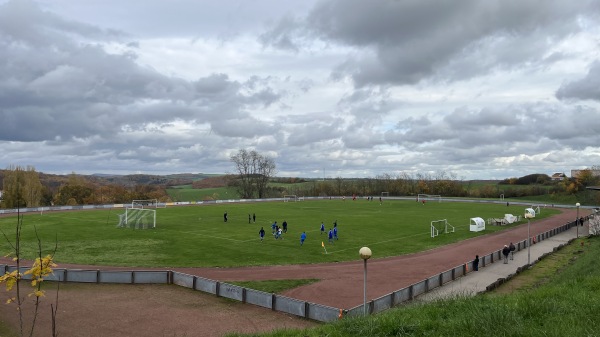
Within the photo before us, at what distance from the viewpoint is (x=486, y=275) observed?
26.9m

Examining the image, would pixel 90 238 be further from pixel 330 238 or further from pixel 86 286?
pixel 330 238

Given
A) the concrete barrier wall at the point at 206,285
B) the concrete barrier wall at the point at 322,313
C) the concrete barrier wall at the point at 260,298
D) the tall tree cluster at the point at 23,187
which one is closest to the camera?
the concrete barrier wall at the point at 322,313

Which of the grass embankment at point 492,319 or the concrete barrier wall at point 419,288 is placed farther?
the concrete barrier wall at point 419,288

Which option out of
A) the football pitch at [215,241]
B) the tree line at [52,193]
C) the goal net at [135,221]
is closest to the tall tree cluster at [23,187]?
the tree line at [52,193]

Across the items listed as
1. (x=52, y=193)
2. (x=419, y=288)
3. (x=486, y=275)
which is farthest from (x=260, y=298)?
(x=52, y=193)

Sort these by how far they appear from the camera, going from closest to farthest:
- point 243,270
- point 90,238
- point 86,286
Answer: point 86,286, point 243,270, point 90,238

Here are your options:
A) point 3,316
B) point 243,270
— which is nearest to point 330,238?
point 243,270

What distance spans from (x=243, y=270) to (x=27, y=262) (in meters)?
15.5

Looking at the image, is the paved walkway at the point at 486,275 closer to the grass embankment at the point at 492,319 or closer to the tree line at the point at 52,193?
the grass embankment at the point at 492,319

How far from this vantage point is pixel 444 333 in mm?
8711

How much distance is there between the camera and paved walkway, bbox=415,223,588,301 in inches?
870

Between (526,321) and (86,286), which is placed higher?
(526,321)

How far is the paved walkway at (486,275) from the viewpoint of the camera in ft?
72.5

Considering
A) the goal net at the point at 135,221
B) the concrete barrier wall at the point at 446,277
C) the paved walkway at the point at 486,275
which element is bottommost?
the paved walkway at the point at 486,275
